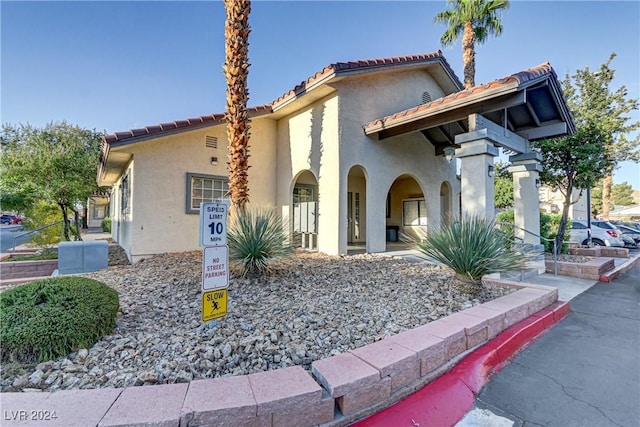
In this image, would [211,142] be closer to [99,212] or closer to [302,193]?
[302,193]

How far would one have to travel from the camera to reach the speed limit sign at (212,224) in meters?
3.49

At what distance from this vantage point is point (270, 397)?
2.20 metres

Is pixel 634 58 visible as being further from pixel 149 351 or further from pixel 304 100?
pixel 149 351

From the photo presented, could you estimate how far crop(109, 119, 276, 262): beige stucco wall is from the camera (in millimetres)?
8609

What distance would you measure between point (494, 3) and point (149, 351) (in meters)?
19.1

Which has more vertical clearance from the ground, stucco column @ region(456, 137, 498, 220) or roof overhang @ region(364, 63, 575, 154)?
roof overhang @ region(364, 63, 575, 154)

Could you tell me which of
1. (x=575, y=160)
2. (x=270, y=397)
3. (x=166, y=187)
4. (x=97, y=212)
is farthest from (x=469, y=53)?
(x=97, y=212)

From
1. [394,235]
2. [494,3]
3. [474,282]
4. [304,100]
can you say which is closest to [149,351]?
[474,282]

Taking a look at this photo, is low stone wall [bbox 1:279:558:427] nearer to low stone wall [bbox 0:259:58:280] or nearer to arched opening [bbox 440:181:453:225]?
low stone wall [bbox 0:259:58:280]

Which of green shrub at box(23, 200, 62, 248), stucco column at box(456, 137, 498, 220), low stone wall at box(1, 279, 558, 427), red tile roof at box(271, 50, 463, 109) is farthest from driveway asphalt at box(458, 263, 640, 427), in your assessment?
green shrub at box(23, 200, 62, 248)

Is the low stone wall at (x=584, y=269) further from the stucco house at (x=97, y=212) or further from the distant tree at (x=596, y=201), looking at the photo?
the stucco house at (x=97, y=212)

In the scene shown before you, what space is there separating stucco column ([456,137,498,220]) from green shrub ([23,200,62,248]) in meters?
12.8

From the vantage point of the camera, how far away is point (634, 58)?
1066cm

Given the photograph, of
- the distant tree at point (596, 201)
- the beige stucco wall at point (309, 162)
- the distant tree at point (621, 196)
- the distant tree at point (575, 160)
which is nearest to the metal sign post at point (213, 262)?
the beige stucco wall at point (309, 162)
